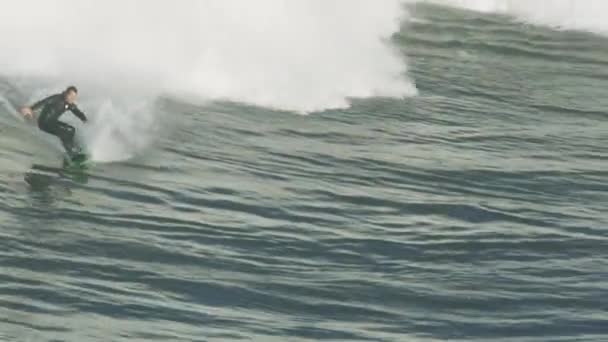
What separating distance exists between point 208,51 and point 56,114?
31.0 ft

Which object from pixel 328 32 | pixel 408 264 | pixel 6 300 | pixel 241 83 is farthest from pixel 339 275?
pixel 328 32

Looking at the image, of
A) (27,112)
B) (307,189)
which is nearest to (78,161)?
(27,112)

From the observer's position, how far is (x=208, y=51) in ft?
117

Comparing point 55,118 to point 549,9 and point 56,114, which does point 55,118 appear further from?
point 549,9

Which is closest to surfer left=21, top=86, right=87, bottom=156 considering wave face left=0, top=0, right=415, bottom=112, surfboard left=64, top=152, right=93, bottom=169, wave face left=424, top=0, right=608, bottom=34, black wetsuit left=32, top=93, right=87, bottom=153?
black wetsuit left=32, top=93, right=87, bottom=153

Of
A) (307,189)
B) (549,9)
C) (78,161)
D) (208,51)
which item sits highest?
(549,9)

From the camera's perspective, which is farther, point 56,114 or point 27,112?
point 56,114

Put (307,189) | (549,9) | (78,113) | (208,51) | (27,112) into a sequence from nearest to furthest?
(27,112) < (78,113) < (307,189) < (208,51) < (549,9)

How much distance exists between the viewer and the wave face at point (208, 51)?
110ft

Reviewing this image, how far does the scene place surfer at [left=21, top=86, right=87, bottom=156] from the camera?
2656cm

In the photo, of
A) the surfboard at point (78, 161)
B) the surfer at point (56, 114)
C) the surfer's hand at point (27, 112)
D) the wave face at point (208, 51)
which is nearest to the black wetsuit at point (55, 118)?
the surfer at point (56, 114)

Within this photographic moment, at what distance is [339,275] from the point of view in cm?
2305

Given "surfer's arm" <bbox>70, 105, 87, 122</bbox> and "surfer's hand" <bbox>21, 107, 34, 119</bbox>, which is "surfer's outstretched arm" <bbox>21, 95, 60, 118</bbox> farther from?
"surfer's arm" <bbox>70, 105, 87, 122</bbox>

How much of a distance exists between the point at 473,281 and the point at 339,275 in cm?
195
